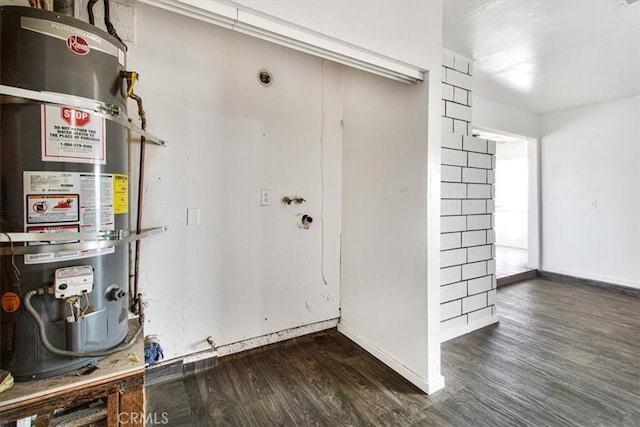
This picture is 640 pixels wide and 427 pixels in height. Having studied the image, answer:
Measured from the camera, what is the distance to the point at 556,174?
4.45 m

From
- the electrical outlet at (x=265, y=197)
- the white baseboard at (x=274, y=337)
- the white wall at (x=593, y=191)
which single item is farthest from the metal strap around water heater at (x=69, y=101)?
the white wall at (x=593, y=191)

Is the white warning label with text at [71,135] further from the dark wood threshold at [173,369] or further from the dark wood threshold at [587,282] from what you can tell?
the dark wood threshold at [587,282]

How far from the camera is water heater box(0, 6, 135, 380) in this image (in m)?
0.92

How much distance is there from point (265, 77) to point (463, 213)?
2093mm

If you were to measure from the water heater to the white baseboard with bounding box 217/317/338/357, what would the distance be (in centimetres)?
127

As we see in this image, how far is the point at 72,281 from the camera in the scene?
98 cm

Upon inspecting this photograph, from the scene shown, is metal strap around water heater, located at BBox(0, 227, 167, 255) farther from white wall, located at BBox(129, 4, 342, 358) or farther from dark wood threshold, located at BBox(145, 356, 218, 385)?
→ dark wood threshold, located at BBox(145, 356, 218, 385)

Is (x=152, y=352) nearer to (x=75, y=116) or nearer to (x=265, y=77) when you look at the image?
(x=75, y=116)

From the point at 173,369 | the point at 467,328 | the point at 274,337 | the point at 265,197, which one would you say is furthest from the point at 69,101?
the point at 467,328

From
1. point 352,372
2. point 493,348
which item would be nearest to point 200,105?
point 352,372

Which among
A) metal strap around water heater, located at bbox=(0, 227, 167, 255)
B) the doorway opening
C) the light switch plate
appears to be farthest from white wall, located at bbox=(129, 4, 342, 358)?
the doorway opening

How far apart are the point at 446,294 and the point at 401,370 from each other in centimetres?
86

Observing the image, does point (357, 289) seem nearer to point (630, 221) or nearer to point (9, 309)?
point (9, 309)

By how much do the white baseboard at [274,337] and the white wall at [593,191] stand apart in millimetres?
3938
